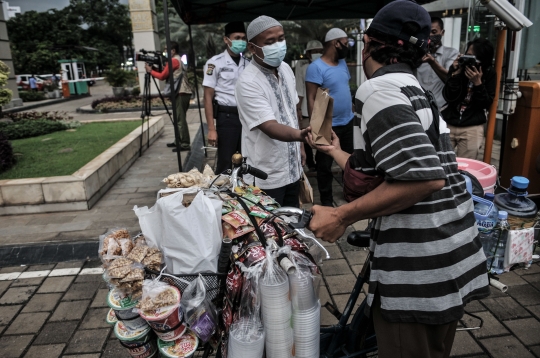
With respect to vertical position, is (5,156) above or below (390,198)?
below

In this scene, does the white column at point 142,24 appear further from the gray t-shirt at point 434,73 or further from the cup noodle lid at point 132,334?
the cup noodle lid at point 132,334

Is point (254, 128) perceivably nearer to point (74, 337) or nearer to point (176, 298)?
point (176, 298)

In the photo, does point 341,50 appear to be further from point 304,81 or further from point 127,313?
point 127,313

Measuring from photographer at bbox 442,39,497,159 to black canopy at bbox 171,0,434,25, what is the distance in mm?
1837

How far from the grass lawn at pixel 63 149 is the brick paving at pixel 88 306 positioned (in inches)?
46.2

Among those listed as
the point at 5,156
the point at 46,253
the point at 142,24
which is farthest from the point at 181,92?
the point at 142,24

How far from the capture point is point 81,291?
3387 mm

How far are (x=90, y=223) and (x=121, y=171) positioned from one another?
216 centimetres

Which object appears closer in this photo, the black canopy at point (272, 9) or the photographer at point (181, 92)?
the black canopy at point (272, 9)

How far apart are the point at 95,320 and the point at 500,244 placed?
8.94ft

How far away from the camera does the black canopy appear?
5.30m

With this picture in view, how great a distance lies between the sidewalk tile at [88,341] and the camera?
270 centimetres

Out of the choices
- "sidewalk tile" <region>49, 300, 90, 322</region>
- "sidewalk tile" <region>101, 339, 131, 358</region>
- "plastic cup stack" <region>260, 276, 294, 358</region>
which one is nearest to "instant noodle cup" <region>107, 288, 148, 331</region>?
"plastic cup stack" <region>260, 276, 294, 358</region>

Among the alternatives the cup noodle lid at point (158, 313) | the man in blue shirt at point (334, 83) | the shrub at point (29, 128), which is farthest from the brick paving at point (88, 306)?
the shrub at point (29, 128)
